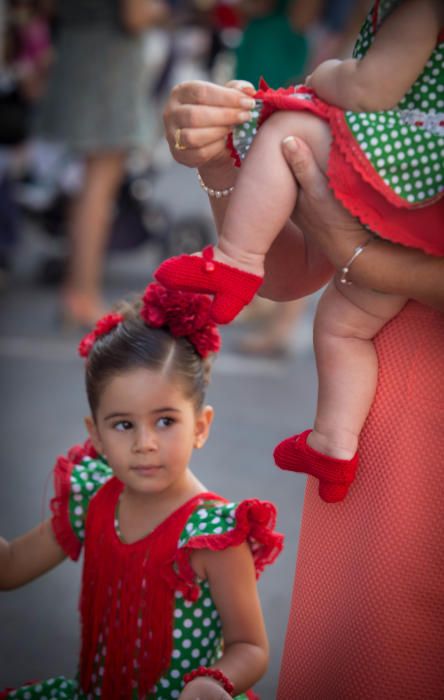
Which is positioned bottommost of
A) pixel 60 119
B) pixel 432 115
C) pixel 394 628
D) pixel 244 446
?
pixel 394 628

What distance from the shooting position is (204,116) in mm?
1449

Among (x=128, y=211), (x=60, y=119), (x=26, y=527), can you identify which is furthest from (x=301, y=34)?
(x=26, y=527)

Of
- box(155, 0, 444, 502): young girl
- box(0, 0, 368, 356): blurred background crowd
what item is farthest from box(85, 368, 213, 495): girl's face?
box(0, 0, 368, 356): blurred background crowd

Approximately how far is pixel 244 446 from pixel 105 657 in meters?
2.13

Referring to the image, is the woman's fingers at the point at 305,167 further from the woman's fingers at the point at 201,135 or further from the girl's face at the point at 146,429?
the girl's face at the point at 146,429

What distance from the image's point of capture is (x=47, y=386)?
4.50 m

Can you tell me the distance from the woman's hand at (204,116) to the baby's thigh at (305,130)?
0.18 ft

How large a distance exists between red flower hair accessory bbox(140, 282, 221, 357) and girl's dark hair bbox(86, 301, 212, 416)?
0.02 metres

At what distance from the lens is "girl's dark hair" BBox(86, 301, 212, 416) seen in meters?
1.85

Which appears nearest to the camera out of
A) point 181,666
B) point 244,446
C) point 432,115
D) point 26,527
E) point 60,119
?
point 432,115

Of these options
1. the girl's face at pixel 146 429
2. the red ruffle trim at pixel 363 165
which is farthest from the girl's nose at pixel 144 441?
the red ruffle trim at pixel 363 165

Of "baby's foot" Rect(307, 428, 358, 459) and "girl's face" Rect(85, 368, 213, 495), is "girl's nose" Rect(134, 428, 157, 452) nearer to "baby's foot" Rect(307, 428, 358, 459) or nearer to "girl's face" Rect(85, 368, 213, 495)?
"girl's face" Rect(85, 368, 213, 495)

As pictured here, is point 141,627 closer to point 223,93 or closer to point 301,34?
point 223,93

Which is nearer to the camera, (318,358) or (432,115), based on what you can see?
(432,115)
